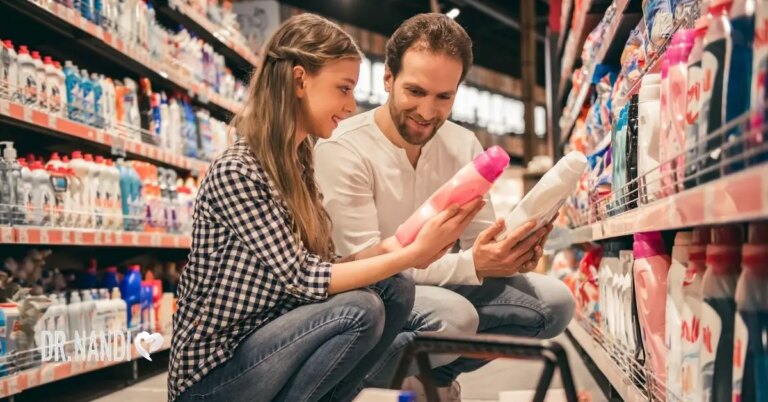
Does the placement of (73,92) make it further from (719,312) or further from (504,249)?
(719,312)

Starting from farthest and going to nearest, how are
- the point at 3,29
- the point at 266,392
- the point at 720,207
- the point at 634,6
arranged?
1. the point at 3,29
2. the point at 634,6
3. the point at 266,392
4. the point at 720,207

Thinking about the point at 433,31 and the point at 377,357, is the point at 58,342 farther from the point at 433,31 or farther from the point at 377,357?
the point at 433,31

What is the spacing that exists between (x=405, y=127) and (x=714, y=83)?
1128mm

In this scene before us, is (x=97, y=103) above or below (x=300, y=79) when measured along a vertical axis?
above

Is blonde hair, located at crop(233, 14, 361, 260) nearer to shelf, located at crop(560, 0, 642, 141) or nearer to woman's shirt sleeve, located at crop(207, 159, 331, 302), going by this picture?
woman's shirt sleeve, located at crop(207, 159, 331, 302)

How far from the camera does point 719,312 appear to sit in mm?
1102

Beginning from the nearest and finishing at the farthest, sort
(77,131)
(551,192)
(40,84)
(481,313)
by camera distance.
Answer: (551,192) < (481,313) < (40,84) < (77,131)

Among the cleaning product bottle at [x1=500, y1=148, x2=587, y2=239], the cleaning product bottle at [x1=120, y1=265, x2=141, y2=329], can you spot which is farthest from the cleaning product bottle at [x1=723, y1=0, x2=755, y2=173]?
the cleaning product bottle at [x1=120, y1=265, x2=141, y2=329]

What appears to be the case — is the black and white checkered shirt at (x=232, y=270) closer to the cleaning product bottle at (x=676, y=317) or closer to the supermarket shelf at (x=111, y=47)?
the cleaning product bottle at (x=676, y=317)

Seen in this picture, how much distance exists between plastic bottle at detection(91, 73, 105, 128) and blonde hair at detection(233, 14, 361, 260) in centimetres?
163

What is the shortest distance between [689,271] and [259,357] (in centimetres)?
84

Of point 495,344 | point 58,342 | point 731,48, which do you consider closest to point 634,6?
point 731,48

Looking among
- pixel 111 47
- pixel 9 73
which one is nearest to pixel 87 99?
pixel 111 47

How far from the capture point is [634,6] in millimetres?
2600
